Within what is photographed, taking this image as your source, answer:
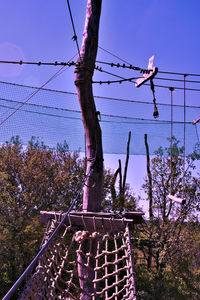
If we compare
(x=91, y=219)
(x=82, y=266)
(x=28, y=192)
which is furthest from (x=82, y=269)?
(x=28, y=192)

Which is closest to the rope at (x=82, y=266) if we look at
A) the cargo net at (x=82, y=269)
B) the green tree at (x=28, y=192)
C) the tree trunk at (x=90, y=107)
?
the cargo net at (x=82, y=269)

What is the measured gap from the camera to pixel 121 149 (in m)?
6.86

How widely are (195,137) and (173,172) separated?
101 centimetres

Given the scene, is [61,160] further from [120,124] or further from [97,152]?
[97,152]

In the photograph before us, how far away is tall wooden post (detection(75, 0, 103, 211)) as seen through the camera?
2457mm

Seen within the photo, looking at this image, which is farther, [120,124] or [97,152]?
[120,124]

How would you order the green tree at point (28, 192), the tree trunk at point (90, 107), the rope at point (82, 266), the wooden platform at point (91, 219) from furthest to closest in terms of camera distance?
1. the green tree at point (28, 192)
2. the tree trunk at point (90, 107)
3. the wooden platform at point (91, 219)
4. the rope at point (82, 266)

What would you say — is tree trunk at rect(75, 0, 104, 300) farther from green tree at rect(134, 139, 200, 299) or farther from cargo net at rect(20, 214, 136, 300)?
green tree at rect(134, 139, 200, 299)

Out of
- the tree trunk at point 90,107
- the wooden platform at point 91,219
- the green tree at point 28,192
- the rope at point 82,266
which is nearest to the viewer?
the rope at point 82,266

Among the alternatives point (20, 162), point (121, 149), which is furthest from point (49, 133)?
point (121, 149)

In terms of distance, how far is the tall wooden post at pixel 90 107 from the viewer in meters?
2.46

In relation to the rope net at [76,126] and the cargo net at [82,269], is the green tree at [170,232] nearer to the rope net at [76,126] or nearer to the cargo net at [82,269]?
the rope net at [76,126]

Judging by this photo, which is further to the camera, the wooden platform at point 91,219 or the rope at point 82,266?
the wooden platform at point 91,219

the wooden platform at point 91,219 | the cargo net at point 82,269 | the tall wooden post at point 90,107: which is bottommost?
the cargo net at point 82,269
